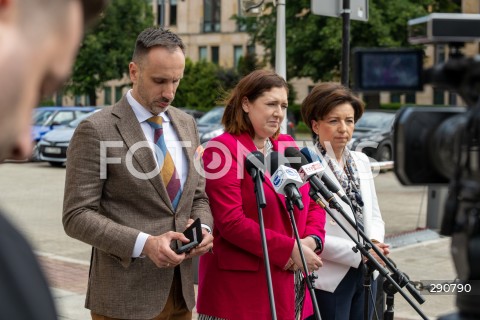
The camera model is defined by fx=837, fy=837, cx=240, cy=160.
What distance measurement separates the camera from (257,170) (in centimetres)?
394

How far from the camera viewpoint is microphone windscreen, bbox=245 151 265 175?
3961 millimetres

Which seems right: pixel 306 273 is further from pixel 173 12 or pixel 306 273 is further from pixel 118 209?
pixel 173 12

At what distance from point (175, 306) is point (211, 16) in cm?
6382

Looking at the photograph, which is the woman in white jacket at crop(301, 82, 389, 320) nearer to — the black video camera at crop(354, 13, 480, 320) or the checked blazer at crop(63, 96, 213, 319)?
the checked blazer at crop(63, 96, 213, 319)

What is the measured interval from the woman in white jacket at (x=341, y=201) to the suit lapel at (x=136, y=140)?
1.25m

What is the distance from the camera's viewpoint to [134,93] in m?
3.99

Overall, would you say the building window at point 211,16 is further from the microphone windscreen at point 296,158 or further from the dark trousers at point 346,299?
the microphone windscreen at point 296,158

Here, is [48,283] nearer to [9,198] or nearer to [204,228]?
[204,228]

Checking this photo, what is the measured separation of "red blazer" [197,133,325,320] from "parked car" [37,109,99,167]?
19.2 meters

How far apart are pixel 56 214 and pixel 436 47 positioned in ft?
42.4

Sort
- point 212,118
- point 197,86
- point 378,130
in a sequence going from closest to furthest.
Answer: point 378,130, point 212,118, point 197,86

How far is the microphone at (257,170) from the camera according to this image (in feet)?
12.6

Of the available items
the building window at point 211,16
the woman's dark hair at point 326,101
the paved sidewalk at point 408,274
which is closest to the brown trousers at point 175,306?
the woman's dark hair at point 326,101

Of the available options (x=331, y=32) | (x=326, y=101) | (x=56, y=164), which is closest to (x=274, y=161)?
(x=326, y=101)
